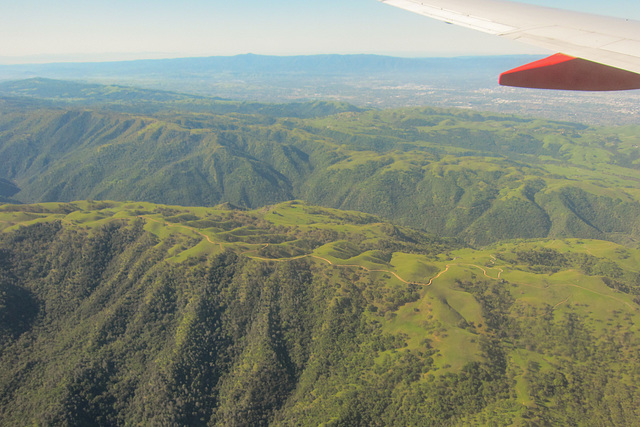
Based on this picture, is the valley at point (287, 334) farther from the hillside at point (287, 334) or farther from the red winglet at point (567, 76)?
the red winglet at point (567, 76)

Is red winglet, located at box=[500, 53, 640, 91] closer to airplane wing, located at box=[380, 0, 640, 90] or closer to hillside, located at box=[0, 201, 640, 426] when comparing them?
airplane wing, located at box=[380, 0, 640, 90]

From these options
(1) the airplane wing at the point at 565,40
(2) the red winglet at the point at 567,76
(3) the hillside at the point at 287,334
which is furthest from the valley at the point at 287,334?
(2) the red winglet at the point at 567,76

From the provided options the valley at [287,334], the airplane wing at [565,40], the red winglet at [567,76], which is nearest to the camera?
the airplane wing at [565,40]

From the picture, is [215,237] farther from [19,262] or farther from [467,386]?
[467,386]

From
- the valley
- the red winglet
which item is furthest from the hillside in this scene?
the red winglet

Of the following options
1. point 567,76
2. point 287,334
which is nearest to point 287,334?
point 287,334

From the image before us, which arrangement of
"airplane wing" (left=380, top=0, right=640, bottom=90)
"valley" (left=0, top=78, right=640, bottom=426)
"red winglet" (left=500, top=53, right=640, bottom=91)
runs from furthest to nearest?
"valley" (left=0, top=78, right=640, bottom=426) < "red winglet" (left=500, top=53, right=640, bottom=91) < "airplane wing" (left=380, top=0, right=640, bottom=90)
